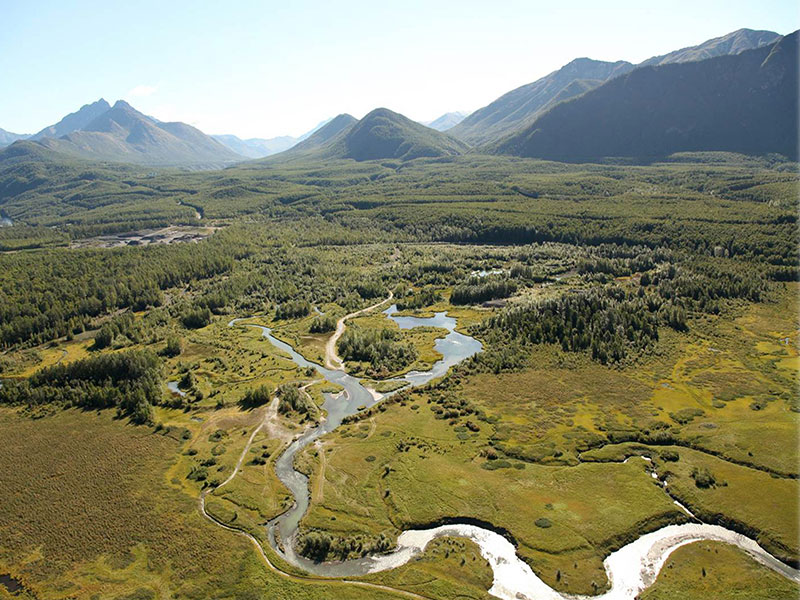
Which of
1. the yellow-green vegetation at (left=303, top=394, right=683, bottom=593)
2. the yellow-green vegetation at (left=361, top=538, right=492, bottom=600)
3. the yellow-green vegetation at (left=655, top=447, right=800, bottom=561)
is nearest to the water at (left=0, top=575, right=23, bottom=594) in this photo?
the yellow-green vegetation at (left=303, top=394, right=683, bottom=593)

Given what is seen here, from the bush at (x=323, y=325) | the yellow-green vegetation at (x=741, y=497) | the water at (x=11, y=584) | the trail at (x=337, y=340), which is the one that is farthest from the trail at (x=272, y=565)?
the bush at (x=323, y=325)

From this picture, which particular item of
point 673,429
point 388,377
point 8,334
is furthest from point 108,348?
point 673,429

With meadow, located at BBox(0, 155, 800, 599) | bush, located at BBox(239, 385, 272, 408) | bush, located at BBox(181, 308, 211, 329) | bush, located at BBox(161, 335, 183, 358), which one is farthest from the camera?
bush, located at BBox(181, 308, 211, 329)

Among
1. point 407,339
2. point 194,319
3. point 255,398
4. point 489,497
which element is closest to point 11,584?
point 255,398

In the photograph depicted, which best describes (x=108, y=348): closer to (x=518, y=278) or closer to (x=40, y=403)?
(x=40, y=403)

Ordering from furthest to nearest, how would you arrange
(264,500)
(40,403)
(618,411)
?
(40,403), (618,411), (264,500)

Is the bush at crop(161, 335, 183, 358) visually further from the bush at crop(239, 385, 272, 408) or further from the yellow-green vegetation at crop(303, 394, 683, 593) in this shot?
the yellow-green vegetation at crop(303, 394, 683, 593)
